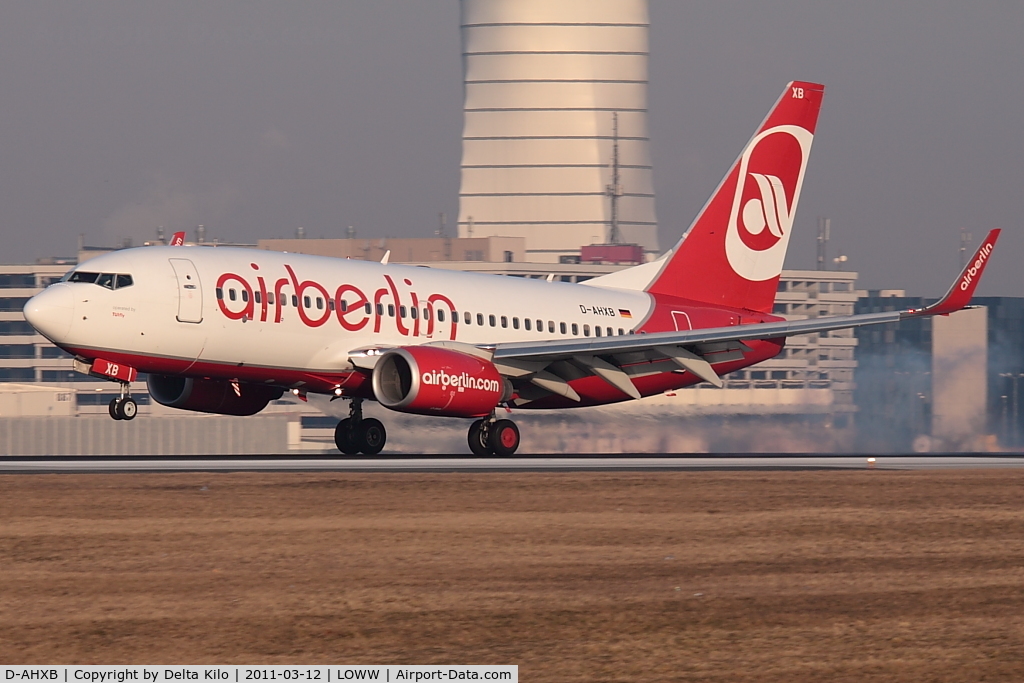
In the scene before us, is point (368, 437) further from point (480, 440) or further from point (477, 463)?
point (477, 463)

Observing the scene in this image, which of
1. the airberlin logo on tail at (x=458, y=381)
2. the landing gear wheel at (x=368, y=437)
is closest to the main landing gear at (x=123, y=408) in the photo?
the airberlin logo on tail at (x=458, y=381)

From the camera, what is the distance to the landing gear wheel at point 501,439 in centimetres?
3850

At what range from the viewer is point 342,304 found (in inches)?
1465

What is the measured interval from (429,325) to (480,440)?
3.01 meters

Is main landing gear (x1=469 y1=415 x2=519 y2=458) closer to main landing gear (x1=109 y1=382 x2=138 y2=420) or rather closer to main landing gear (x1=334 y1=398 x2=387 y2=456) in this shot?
main landing gear (x1=334 y1=398 x2=387 y2=456)

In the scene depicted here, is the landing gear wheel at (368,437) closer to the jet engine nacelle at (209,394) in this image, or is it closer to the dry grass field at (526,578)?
the jet engine nacelle at (209,394)

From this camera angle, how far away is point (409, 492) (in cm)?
2616

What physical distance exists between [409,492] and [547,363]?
13.1 meters

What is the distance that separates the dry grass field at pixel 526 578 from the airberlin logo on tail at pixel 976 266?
11.6 meters

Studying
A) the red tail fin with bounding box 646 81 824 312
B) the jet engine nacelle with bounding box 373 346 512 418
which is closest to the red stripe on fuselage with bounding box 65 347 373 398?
the jet engine nacelle with bounding box 373 346 512 418

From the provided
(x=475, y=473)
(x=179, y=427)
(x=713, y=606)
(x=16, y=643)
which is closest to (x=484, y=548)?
(x=713, y=606)

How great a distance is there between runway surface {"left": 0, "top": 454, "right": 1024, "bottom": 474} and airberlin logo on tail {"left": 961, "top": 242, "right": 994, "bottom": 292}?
14.0 ft

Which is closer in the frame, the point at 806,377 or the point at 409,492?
the point at 409,492

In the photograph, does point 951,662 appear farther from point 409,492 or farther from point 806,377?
point 806,377
